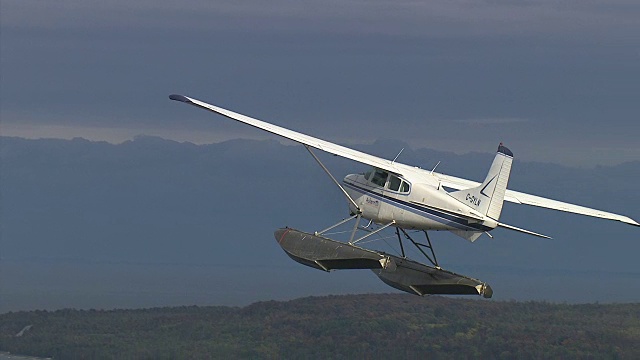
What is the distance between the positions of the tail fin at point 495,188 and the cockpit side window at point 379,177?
394 centimetres

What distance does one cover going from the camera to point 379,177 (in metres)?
54.7

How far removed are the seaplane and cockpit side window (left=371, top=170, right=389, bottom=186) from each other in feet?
0.13

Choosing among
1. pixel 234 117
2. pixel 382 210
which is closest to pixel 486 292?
pixel 382 210

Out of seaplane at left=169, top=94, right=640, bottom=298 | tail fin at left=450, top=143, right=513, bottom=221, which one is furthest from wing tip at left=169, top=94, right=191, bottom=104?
tail fin at left=450, top=143, right=513, bottom=221

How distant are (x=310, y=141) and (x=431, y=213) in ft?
19.7

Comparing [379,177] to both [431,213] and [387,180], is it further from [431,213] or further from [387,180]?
[431,213]

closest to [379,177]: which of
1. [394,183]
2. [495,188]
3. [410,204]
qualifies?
[394,183]

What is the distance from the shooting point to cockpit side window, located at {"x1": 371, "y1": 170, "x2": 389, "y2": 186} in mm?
54562

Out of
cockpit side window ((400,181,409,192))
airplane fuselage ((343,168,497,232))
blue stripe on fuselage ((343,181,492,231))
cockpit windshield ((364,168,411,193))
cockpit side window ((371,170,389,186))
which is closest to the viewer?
blue stripe on fuselage ((343,181,492,231))

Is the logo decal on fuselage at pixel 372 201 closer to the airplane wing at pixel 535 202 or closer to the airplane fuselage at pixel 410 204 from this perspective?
the airplane fuselage at pixel 410 204

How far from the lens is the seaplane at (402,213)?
52.0 meters

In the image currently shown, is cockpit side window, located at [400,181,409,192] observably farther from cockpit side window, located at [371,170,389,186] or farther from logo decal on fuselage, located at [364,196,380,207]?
logo decal on fuselage, located at [364,196,380,207]

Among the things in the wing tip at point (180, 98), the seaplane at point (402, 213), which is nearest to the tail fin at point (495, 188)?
the seaplane at point (402, 213)

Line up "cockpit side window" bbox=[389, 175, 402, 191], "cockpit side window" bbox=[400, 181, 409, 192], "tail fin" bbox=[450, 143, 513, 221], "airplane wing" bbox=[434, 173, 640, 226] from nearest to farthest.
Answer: "tail fin" bbox=[450, 143, 513, 221] → "cockpit side window" bbox=[400, 181, 409, 192] → "cockpit side window" bbox=[389, 175, 402, 191] → "airplane wing" bbox=[434, 173, 640, 226]
